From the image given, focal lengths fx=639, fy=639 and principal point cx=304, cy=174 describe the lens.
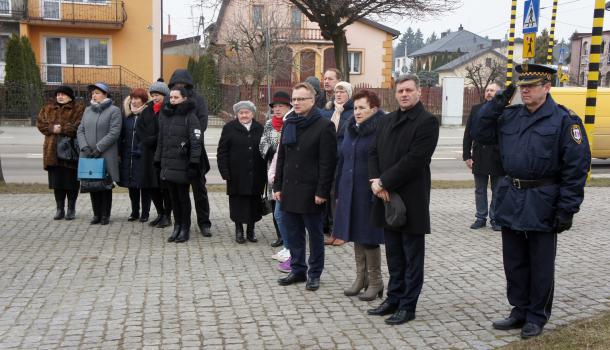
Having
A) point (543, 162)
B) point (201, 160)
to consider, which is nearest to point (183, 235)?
point (201, 160)

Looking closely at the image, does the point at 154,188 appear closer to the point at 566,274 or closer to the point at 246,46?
the point at 566,274

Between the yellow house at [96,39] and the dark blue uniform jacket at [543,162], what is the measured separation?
31.5 m

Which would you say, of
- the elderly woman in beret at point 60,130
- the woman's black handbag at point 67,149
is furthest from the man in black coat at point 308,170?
the elderly woman in beret at point 60,130

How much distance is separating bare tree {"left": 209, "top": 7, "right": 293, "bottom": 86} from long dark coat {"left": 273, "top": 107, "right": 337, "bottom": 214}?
2833 cm

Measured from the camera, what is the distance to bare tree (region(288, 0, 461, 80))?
18469 mm

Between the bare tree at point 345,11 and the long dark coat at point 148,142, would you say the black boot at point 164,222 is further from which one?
the bare tree at point 345,11

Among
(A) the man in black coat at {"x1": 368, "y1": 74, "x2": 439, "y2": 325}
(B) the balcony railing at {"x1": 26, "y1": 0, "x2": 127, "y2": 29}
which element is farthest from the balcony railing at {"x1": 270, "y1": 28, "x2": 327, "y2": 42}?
(A) the man in black coat at {"x1": 368, "y1": 74, "x2": 439, "y2": 325}

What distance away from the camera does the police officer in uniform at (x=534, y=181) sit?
4730mm

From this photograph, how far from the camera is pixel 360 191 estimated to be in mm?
5797

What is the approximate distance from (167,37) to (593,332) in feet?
203

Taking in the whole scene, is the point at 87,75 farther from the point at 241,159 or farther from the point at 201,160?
the point at 241,159

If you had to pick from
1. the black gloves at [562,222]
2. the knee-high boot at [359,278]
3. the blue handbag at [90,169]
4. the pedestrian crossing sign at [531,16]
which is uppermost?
the pedestrian crossing sign at [531,16]

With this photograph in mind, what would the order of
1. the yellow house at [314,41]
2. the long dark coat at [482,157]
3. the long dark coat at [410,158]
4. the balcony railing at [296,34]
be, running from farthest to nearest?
the balcony railing at [296,34]
the yellow house at [314,41]
the long dark coat at [482,157]
the long dark coat at [410,158]

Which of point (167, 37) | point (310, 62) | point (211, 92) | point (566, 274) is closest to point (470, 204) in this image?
point (566, 274)
